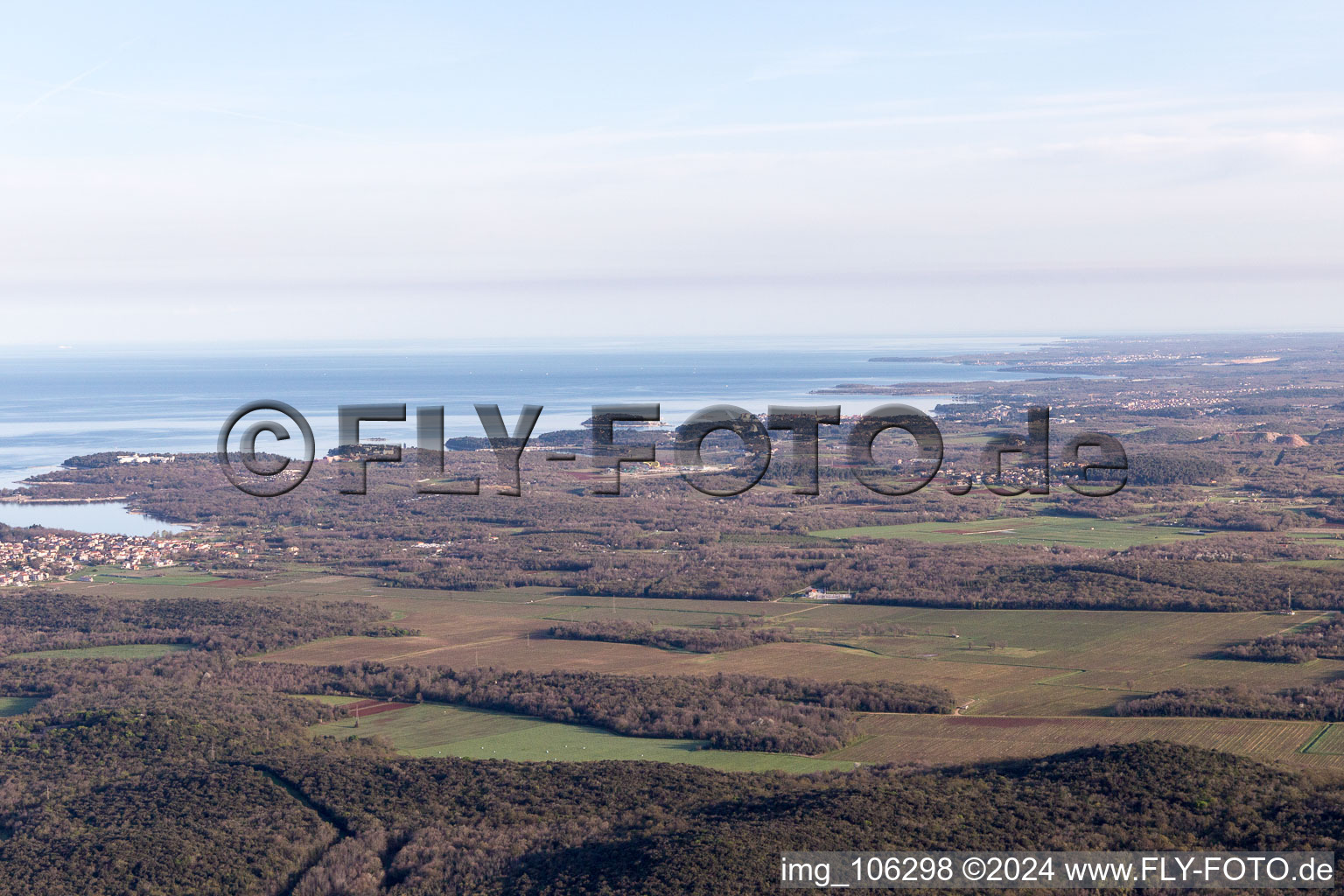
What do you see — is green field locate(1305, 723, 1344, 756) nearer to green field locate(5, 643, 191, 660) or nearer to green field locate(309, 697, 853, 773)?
Answer: green field locate(309, 697, 853, 773)

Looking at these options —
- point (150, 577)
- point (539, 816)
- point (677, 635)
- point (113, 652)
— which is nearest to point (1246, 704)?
point (677, 635)

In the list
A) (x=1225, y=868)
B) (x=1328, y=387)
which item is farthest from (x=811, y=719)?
(x=1328, y=387)

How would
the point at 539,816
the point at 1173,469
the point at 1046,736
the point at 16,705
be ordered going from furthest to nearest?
the point at 1173,469, the point at 16,705, the point at 1046,736, the point at 539,816

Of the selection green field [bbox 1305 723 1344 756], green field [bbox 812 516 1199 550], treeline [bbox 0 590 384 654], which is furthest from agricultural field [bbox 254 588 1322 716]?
green field [bbox 812 516 1199 550]

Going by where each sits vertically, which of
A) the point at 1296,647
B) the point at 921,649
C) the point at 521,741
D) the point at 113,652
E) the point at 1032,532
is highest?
the point at 1032,532

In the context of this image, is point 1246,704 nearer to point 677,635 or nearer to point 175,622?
point 677,635

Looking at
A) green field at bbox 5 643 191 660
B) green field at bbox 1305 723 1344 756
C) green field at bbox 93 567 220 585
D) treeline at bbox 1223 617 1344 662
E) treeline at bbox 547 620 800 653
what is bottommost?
green field at bbox 5 643 191 660
